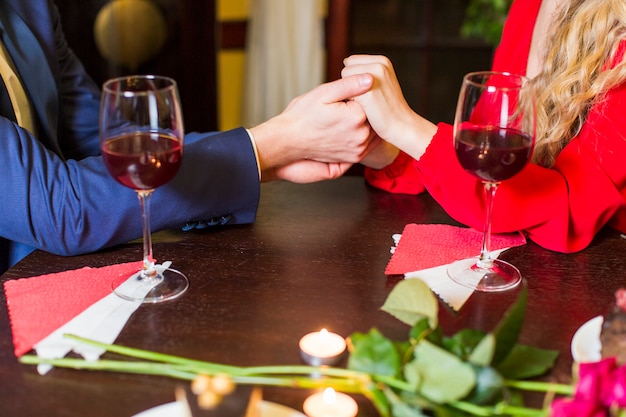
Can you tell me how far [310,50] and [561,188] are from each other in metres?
2.31

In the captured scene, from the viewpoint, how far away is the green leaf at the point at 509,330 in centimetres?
64

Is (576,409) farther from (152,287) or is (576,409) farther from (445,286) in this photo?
(152,287)

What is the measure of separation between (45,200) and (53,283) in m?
0.16

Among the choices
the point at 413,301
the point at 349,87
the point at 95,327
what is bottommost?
the point at 95,327

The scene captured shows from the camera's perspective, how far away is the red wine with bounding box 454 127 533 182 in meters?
0.90

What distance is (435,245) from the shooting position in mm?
1074

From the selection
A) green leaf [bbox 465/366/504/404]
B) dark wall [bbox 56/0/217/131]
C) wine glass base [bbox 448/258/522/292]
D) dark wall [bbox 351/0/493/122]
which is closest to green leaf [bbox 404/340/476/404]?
green leaf [bbox 465/366/504/404]

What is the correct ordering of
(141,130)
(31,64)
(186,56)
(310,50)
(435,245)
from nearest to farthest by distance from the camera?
(141,130), (435,245), (31,64), (186,56), (310,50)

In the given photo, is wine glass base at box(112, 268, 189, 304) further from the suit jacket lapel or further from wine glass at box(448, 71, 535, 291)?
the suit jacket lapel

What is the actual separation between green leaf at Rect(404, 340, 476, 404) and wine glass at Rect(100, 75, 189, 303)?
0.41m

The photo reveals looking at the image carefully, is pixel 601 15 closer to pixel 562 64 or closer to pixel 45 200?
pixel 562 64

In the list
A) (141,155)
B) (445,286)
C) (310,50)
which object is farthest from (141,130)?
(310,50)

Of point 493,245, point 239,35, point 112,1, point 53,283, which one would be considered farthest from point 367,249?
point 239,35

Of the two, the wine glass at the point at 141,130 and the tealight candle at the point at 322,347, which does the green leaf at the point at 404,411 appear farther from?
the wine glass at the point at 141,130
